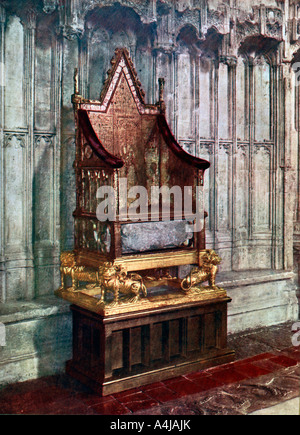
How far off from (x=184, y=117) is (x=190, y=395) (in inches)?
123

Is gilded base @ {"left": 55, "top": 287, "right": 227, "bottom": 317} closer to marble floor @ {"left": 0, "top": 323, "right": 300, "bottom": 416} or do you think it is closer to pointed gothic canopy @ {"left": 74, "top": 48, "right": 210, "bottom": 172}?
marble floor @ {"left": 0, "top": 323, "right": 300, "bottom": 416}

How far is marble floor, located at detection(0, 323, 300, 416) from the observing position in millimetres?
3744

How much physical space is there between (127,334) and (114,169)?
4.36 feet

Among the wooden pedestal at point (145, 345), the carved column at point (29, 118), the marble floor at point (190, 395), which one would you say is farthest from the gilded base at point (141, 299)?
the marble floor at point (190, 395)

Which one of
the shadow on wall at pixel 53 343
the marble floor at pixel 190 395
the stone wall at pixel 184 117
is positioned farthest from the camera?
the stone wall at pixel 184 117

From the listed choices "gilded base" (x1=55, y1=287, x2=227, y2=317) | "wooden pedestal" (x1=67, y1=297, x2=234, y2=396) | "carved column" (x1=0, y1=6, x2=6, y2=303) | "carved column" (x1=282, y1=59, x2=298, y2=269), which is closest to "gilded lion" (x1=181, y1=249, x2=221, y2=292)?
"gilded base" (x1=55, y1=287, x2=227, y2=317)

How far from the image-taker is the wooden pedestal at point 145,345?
13.3 ft

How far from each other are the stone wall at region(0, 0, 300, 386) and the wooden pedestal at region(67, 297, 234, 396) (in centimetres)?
45

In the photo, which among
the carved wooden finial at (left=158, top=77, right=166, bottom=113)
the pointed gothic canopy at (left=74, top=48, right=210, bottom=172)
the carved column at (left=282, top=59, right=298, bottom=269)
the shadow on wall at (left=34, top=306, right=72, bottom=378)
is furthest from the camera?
the carved column at (left=282, top=59, right=298, bottom=269)

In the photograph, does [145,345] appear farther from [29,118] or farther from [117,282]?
[29,118]

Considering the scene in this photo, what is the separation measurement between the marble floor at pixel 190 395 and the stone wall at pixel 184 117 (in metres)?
0.46

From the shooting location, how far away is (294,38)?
245 inches

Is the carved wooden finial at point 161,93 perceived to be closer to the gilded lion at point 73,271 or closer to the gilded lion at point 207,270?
the gilded lion at point 207,270

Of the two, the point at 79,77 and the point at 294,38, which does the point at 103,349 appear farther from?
the point at 294,38
